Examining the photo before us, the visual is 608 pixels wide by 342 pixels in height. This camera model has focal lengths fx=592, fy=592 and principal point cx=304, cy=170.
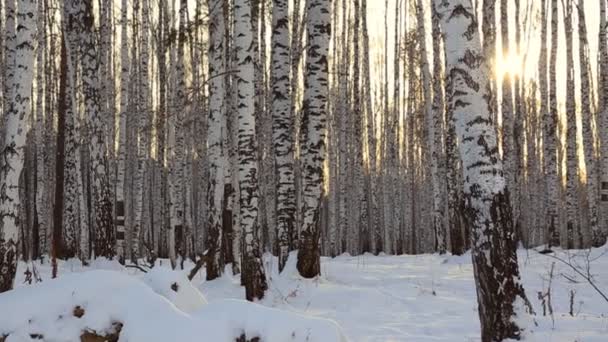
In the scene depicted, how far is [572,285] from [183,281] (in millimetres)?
6366

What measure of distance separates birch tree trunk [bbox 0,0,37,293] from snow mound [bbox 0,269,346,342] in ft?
9.07

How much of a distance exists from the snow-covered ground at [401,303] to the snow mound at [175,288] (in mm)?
13

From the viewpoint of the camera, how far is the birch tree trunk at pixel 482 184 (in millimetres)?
4387

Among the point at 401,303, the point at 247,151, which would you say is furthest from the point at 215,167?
the point at 401,303

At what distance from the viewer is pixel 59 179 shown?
44.5 ft

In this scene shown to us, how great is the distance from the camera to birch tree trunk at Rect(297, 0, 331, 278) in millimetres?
8273

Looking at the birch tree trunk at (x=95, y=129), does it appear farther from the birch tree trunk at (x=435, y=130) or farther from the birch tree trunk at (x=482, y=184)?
the birch tree trunk at (x=435, y=130)

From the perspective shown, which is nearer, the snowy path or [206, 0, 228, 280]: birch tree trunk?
the snowy path

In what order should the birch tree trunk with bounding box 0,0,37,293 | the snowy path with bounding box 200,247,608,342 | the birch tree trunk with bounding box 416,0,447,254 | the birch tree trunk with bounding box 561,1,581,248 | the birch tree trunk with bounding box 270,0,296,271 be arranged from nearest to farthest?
the snowy path with bounding box 200,247,608,342 < the birch tree trunk with bounding box 0,0,37,293 < the birch tree trunk with bounding box 270,0,296,271 < the birch tree trunk with bounding box 416,0,447,254 < the birch tree trunk with bounding box 561,1,581,248

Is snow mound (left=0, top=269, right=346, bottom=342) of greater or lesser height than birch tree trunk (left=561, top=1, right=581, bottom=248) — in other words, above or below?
below

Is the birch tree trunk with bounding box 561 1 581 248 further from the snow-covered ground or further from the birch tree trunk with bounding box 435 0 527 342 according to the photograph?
the birch tree trunk with bounding box 435 0 527 342

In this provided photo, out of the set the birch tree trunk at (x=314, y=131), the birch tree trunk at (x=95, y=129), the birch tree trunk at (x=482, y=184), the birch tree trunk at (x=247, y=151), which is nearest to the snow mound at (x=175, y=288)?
the birch tree trunk at (x=482, y=184)

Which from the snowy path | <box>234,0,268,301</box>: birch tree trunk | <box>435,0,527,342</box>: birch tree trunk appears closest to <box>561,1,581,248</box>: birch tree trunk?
the snowy path

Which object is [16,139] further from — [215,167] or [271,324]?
[271,324]
